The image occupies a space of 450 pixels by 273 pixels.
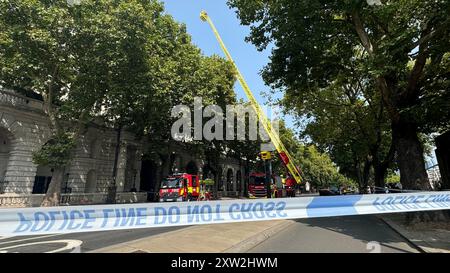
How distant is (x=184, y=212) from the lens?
6.69m

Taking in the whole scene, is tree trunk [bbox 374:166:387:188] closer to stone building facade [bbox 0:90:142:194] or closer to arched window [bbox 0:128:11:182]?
stone building facade [bbox 0:90:142:194]

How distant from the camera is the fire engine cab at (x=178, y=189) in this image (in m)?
26.7

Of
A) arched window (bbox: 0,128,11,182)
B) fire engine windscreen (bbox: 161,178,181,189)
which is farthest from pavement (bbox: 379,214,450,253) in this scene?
arched window (bbox: 0,128,11,182)

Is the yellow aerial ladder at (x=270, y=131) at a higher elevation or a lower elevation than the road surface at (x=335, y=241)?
higher

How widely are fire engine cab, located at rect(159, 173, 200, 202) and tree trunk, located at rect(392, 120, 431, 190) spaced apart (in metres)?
16.8

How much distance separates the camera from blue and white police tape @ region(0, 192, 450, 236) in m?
5.58

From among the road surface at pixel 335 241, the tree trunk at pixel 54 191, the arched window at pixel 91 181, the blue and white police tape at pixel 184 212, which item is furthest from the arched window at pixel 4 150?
the blue and white police tape at pixel 184 212

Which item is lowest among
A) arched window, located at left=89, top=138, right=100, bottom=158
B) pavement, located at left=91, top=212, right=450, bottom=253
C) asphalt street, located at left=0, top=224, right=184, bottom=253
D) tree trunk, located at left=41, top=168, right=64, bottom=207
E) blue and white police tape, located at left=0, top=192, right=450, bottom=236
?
asphalt street, located at left=0, top=224, right=184, bottom=253

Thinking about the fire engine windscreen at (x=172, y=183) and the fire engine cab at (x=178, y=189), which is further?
the fire engine windscreen at (x=172, y=183)

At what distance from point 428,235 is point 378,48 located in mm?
7008

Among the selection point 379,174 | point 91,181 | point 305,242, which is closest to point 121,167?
point 91,181

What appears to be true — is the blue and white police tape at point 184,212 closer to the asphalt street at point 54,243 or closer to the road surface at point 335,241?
the road surface at point 335,241

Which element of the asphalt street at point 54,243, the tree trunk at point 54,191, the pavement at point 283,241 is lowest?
the asphalt street at point 54,243

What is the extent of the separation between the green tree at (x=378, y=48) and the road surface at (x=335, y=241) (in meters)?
4.31
